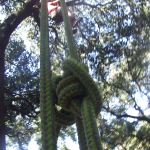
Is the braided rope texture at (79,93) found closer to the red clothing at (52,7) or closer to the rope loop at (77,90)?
the rope loop at (77,90)

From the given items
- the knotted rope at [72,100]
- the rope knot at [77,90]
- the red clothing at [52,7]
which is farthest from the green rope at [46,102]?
the red clothing at [52,7]

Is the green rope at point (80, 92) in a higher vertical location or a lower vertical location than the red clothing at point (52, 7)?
lower

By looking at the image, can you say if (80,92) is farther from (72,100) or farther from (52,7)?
(52,7)

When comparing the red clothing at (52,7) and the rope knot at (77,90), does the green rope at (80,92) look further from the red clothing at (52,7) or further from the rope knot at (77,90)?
the red clothing at (52,7)

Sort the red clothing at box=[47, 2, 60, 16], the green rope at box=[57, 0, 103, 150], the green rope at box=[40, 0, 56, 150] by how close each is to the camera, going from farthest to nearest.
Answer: the red clothing at box=[47, 2, 60, 16], the green rope at box=[57, 0, 103, 150], the green rope at box=[40, 0, 56, 150]

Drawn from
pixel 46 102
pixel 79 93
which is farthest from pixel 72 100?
pixel 46 102

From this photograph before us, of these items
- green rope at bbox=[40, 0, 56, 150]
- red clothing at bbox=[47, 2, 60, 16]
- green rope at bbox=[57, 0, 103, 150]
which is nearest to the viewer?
green rope at bbox=[40, 0, 56, 150]

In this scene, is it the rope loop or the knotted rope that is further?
the rope loop

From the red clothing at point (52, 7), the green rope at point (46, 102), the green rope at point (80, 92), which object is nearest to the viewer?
the green rope at point (46, 102)

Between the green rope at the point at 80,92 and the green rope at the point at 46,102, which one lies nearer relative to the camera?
the green rope at the point at 46,102

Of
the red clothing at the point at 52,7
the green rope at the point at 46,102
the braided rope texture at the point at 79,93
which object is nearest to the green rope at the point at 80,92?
the braided rope texture at the point at 79,93

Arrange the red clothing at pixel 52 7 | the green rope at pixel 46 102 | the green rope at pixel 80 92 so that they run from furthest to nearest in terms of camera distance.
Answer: the red clothing at pixel 52 7 → the green rope at pixel 80 92 → the green rope at pixel 46 102

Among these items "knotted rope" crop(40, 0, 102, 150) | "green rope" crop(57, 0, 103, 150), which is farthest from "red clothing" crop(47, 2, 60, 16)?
"green rope" crop(57, 0, 103, 150)

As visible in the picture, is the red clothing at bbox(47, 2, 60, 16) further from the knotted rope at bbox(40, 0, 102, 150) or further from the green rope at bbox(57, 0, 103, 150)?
the green rope at bbox(57, 0, 103, 150)
